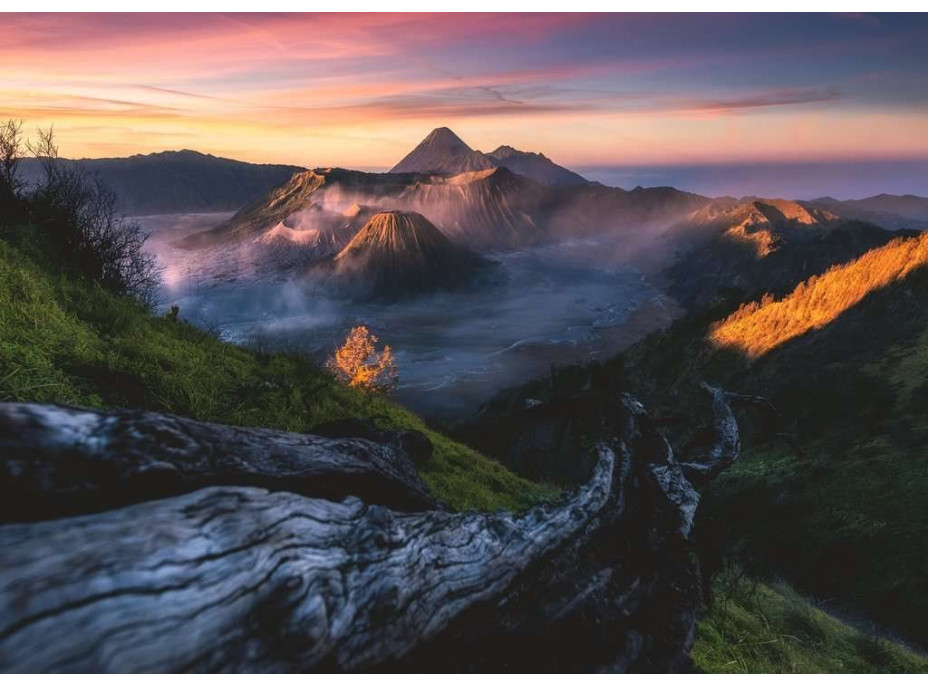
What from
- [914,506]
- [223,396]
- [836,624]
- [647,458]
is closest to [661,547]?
[647,458]

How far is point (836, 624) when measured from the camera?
927cm

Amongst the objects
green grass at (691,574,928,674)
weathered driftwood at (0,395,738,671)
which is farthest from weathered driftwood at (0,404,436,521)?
green grass at (691,574,928,674)

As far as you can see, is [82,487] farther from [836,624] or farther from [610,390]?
[836,624]

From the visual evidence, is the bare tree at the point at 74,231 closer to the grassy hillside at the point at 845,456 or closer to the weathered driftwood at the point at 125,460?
the weathered driftwood at the point at 125,460

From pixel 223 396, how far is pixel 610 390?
14.0 feet

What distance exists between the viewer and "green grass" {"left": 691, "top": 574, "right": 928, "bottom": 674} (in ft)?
18.6

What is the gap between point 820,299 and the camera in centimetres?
5553

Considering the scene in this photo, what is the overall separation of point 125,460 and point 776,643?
7.20 m

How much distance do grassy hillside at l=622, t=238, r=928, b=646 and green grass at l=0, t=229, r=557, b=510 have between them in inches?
187

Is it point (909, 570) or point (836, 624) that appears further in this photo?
point (909, 570)

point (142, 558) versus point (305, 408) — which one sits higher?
point (142, 558)

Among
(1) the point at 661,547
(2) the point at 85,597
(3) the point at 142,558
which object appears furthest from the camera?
(1) the point at 661,547

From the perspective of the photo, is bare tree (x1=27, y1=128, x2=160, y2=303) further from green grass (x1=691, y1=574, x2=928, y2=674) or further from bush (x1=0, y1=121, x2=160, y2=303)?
green grass (x1=691, y1=574, x2=928, y2=674)

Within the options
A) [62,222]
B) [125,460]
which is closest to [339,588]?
[125,460]
